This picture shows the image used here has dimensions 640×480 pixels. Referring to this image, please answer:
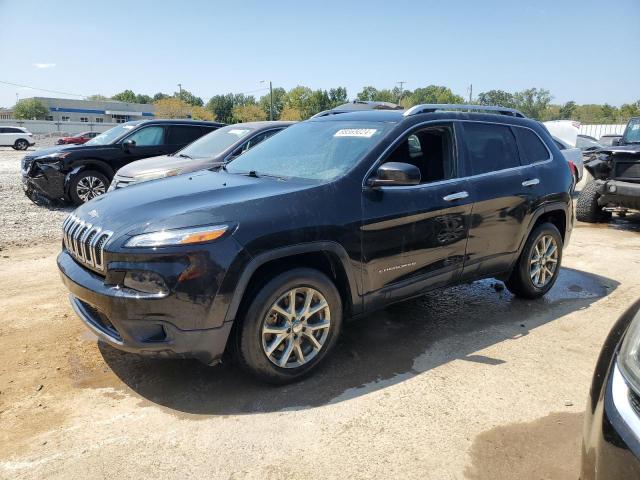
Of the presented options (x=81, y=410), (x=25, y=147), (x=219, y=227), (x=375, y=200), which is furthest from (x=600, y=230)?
(x=25, y=147)

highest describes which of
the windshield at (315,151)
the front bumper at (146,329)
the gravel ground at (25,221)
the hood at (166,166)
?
→ the windshield at (315,151)

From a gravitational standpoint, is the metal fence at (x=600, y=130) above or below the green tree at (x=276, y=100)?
below

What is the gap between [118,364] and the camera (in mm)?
3668

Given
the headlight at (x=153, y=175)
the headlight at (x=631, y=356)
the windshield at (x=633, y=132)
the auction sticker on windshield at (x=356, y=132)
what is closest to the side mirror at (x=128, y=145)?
the headlight at (x=153, y=175)

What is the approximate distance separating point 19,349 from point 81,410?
1.17m

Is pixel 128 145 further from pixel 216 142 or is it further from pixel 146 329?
pixel 146 329

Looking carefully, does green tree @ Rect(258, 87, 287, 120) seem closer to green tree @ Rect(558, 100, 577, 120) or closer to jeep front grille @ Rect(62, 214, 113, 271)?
green tree @ Rect(558, 100, 577, 120)

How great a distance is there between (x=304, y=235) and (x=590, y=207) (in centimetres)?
800

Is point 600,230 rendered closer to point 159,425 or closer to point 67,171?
point 159,425

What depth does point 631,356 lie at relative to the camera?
174 centimetres

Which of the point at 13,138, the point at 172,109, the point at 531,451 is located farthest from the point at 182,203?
the point at 172,109

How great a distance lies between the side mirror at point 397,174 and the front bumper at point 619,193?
6.75 meters

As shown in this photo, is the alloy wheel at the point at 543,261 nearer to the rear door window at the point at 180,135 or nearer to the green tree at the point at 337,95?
the rear door window at the point at 180,135

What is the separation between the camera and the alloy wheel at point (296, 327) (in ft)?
10.5
